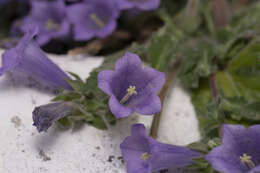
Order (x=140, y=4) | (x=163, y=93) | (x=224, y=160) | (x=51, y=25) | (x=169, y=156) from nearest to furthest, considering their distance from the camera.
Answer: (x=224, y=160) < (x=169, y=156) < (x=163, y=93) < (x=140, y=4) < (x=51, y=25)

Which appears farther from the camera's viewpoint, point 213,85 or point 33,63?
point 213,85

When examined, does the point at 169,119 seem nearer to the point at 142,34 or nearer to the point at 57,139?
the point at 57,139

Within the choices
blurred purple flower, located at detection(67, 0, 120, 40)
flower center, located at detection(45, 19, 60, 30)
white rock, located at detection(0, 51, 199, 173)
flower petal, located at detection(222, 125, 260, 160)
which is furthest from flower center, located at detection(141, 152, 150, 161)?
flower center, located at detection(45, 19, 60, 30)

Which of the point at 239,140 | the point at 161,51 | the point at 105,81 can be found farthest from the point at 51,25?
the point at 239,140

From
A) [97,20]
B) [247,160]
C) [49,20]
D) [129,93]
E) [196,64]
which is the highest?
[49,20]

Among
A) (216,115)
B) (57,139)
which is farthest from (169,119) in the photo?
(57,139)

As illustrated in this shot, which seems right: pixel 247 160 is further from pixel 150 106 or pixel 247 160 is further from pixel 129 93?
pixel 129 93

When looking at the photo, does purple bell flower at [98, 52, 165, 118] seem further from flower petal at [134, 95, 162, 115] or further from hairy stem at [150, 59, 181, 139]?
hairy stem at [150, 59, 181, 139]
